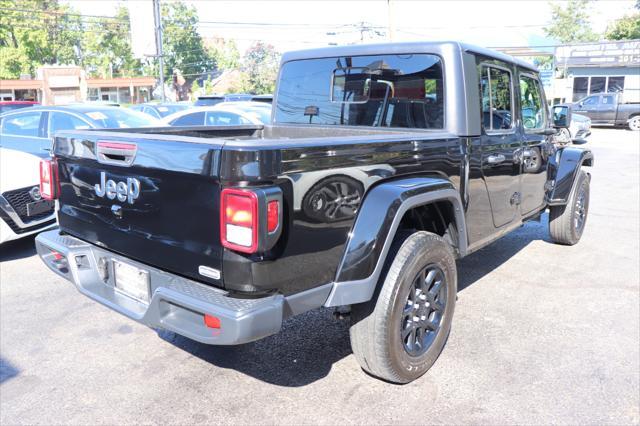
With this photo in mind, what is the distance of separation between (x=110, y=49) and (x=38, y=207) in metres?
80.1

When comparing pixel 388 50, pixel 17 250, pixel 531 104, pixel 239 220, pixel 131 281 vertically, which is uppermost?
pixel 388 50

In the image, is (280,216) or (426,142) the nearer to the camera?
(280,216)

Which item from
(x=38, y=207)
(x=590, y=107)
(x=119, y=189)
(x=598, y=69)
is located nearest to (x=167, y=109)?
(x=38, y=207)

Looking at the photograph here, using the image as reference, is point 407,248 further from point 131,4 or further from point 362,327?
point 131,4

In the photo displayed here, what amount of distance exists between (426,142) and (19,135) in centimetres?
680

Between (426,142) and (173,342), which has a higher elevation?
(426,142)

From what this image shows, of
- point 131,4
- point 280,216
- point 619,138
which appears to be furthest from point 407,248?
point 131,4

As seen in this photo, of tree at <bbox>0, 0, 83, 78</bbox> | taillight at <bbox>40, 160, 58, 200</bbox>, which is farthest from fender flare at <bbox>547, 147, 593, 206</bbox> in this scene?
tree at <bbox>0, 0, 83, 78</bbox>

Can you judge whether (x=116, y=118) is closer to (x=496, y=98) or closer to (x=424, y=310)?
(x=496, y=98)

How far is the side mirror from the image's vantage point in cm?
542

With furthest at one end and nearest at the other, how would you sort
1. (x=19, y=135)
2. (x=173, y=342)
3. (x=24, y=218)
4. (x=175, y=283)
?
(x=19, y=135), (x=24, y=218), (x=173, y=342), (x=175, y=283)

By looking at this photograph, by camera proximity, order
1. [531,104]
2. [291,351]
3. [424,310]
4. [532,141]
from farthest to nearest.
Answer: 1. [531,104]
2. [532,141]
3. [291,351]
4. [424,310]

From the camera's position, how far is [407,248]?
3.05 m

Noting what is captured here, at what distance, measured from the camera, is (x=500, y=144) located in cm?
408
